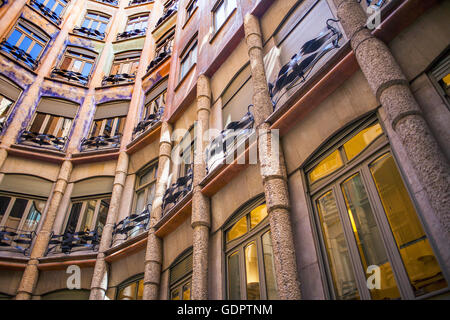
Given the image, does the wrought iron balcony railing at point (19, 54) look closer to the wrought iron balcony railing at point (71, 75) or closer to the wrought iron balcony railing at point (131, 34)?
the wrought iron balcony railing at point (71, 75)

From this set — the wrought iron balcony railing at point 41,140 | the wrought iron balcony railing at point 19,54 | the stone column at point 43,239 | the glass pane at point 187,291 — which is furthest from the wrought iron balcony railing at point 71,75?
the glass pane at point 187,291

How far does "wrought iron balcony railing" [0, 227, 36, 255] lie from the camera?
1061cm

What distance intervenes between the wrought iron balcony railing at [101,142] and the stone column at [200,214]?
5542 millimetres

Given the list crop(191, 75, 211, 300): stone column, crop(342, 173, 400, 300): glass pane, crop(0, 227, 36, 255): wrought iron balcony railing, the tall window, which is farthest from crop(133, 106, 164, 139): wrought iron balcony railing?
crop(342, 173, 400, 300): glass pane

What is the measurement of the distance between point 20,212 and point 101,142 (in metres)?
3.76

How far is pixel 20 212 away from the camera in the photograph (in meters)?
11.5

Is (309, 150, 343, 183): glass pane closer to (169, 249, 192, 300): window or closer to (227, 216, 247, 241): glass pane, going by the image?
(227, 216, 247, 241): glass pane

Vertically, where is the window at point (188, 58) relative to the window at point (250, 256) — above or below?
above

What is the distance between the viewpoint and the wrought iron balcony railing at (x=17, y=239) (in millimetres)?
10609

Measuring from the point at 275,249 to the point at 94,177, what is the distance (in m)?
9.72

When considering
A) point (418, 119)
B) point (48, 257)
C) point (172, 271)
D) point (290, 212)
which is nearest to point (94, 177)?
point (48, 257)

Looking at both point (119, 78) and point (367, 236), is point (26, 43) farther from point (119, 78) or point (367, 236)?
point (367, 236)

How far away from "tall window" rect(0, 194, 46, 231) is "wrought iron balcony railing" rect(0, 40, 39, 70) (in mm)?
6586
